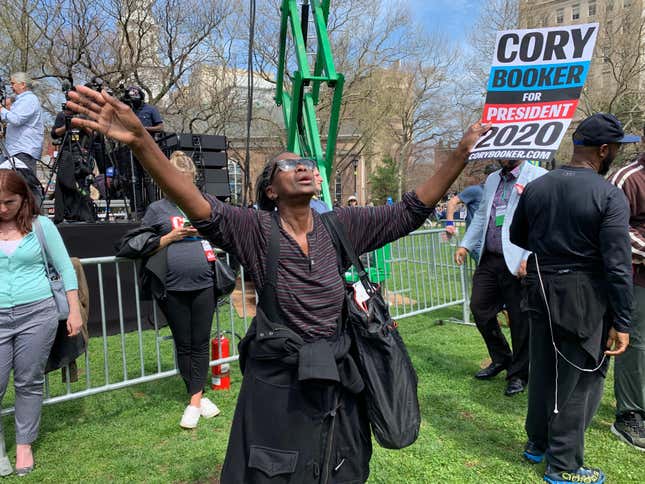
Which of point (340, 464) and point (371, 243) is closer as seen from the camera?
point (340, 464)

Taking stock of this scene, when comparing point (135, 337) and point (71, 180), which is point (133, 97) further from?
point (135, 337)

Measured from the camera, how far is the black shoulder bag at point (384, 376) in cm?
192

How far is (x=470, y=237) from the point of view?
4.54m

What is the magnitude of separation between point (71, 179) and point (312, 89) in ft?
13.2

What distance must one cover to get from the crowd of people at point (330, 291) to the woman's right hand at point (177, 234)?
3cm

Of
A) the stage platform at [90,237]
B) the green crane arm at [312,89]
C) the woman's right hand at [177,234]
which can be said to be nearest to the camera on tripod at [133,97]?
the stage platform at [90,237]

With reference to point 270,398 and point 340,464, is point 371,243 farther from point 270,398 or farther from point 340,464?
point 340,464

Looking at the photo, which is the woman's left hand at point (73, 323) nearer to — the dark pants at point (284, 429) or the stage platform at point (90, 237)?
the dark pants at point (284, 429)

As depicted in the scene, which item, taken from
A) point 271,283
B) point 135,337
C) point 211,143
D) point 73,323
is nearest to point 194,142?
point 211,143

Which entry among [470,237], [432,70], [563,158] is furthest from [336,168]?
[470,237]

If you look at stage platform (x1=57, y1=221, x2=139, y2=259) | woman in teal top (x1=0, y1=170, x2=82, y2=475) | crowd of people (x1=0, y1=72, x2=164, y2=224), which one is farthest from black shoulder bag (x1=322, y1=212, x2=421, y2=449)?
stage platform (x1=57, y1=221, x2=139, y2=259)

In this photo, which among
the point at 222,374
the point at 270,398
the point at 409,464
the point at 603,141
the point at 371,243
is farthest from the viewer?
the point at 222,374

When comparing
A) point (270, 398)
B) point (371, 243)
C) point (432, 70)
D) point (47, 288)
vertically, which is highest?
point (432, 70)

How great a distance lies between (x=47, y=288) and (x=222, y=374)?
73.7 inches
